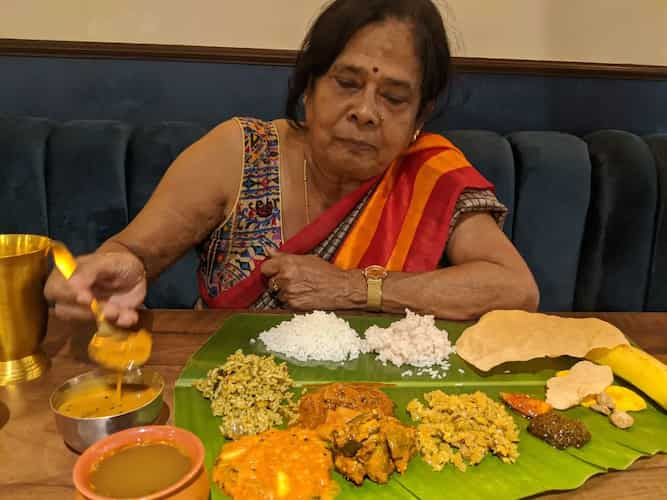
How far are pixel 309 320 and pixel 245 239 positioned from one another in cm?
57

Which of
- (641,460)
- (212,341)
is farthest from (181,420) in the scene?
(641,460)

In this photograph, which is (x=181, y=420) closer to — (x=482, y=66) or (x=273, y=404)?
(x=273, y=404)

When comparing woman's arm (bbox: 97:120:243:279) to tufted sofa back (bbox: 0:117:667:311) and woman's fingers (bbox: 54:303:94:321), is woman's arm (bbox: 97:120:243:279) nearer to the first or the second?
woman's fingers (bbox: 54:303:94:321)

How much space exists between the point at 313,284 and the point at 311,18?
1.61m

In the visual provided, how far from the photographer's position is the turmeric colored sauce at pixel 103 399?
1.00 metres

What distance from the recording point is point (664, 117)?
9.83 feet

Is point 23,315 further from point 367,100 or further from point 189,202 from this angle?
point 367,100

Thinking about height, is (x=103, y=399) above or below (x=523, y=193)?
below

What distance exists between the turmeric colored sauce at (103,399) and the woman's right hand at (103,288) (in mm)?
203

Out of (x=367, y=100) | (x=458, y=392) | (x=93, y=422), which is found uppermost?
(x=367, y=100)

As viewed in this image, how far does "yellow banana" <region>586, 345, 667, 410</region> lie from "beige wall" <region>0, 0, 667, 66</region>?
6.27ft

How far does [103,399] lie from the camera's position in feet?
3.42

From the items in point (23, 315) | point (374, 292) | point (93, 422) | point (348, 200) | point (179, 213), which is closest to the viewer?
point (93, 422)

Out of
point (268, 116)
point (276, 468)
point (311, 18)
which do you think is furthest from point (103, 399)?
point (311, 18)
